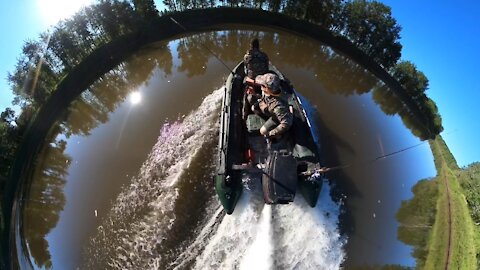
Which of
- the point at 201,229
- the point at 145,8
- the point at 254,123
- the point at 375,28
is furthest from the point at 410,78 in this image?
the point at 145,8

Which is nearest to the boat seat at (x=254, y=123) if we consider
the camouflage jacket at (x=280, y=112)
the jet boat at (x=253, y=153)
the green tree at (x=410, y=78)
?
the jet boat at (x=253, y=153)

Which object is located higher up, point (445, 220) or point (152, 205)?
point (152, 205)

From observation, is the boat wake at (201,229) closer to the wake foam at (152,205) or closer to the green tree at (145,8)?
the wake foam at (152,205)

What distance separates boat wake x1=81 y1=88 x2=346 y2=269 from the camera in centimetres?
1100

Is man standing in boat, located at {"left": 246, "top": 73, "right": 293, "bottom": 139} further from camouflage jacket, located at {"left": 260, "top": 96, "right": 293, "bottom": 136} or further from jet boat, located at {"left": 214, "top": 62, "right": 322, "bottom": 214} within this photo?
jet boat, located at {"left": 214, "top": 62, "right": 322, "bottom": 214}

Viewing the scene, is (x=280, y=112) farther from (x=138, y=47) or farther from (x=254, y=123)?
(x=138, y=47)

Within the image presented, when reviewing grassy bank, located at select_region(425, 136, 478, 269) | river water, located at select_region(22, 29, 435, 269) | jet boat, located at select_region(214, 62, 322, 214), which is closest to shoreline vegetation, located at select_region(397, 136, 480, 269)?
grassy bank, located at select_region(425, 136, 478, 269)

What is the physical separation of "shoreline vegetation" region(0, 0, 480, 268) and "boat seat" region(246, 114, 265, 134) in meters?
6.83

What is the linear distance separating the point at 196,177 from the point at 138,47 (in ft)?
23.9

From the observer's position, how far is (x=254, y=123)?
11.5 m

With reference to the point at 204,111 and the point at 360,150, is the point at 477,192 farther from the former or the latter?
the point at 204,111

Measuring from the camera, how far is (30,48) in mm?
14758

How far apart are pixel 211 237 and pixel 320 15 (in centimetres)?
1116

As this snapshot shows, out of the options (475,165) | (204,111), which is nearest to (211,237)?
(204,111)
